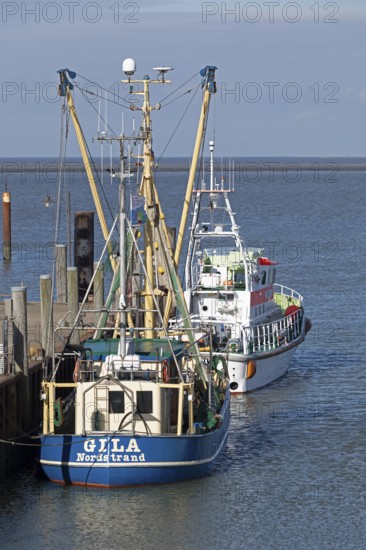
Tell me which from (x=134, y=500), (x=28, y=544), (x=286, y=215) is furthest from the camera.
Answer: (x=286, y=215)

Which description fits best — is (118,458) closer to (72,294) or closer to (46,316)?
(46,316)

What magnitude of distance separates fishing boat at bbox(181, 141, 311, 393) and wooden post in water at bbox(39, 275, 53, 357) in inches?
302

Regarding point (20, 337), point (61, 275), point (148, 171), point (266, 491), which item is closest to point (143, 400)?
point (20, 337)

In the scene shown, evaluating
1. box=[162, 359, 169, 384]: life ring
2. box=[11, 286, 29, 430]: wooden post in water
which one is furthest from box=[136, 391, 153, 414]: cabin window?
box=[11, 286, 29, 430]: wooden post in water

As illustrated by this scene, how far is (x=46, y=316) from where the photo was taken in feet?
112

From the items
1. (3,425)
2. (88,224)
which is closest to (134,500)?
(3,425)

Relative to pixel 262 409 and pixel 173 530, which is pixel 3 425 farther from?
pixel 262 409

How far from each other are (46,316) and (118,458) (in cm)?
556

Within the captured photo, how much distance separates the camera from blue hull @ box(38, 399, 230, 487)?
29.9 m

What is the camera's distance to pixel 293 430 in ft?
123

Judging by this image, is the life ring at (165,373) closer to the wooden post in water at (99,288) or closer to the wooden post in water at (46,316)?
the wooden post in water at (46,316)

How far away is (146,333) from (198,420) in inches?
158

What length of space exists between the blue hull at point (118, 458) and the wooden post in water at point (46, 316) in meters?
A: 3.89

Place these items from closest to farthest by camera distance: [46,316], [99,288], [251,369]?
[46,316] → [99,288] → [251,369]
